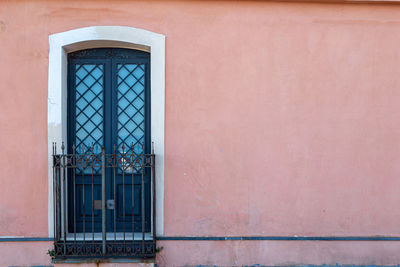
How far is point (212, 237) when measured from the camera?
484 centimetres

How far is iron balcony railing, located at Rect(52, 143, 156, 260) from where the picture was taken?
4.60m

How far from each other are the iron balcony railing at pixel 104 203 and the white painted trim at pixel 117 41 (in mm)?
119

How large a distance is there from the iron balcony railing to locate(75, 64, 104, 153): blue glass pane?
0.15 meters

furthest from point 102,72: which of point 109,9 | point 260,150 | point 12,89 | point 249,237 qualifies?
point 249,237

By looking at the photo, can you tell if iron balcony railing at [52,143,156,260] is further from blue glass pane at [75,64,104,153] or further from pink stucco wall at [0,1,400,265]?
pink stucco wall at [0,1,400,265]

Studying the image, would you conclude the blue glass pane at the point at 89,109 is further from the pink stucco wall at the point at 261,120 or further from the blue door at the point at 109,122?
the pink stucco wall at the point at 261,120

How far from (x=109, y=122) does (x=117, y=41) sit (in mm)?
1061

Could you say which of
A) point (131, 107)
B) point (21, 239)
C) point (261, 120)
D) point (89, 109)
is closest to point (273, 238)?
point (261, 120)

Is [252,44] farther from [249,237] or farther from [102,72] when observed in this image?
[249,237]

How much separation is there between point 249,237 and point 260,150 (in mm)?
1141

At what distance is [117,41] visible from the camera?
482 cm

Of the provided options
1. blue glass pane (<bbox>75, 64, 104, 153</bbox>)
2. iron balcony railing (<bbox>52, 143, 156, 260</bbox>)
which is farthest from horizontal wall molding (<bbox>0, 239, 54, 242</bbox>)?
blue glass pane (<bbox>75, 64, 104, 153</bbox>)

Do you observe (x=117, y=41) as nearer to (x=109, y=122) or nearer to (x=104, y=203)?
(x=109, y=122)

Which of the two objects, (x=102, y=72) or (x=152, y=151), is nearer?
(x=152, y=151)
